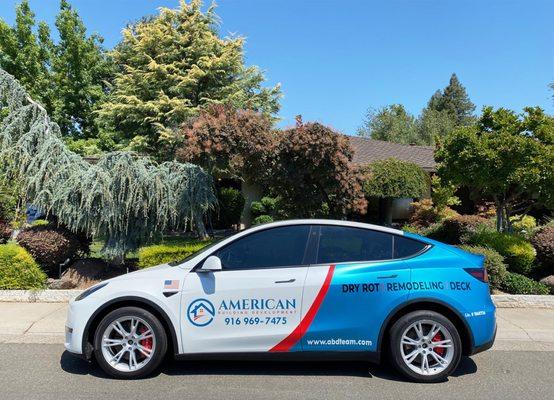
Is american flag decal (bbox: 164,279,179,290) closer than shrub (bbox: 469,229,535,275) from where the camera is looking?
Yes

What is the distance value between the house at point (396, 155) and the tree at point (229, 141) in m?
9.30

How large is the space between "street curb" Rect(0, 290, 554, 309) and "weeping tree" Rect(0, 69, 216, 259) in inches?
58.0

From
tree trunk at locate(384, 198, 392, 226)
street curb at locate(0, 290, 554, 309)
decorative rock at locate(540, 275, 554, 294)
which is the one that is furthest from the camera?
tree trunk at locate(384, 198, 392, 226)

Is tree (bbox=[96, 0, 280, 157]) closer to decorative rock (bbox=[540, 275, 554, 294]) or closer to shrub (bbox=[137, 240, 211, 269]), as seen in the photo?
shrub (bbox=[137, 240, 211, 269])

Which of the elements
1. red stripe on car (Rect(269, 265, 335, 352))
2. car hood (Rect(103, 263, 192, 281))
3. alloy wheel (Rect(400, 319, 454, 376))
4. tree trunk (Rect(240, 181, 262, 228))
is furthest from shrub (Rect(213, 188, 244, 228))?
alloy wheel (Rect(400, 319, 454, 376))

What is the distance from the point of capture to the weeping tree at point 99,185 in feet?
30.7

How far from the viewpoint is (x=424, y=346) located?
4.77 meters

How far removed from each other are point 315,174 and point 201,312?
5924 mm

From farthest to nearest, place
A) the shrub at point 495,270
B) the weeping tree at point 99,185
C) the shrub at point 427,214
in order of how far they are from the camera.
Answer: the shrub at point 427,214 → the weeping tree at point 99,185 → the shrub at point 495,270

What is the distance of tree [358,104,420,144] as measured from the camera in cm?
4381

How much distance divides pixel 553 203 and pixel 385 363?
22.9ft

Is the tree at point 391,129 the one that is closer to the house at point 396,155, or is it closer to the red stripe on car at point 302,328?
the house at point 396,155

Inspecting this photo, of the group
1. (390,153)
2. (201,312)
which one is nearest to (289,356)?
(201,312)

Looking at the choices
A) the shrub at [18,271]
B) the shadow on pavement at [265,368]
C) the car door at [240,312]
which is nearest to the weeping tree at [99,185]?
the shrub at [18,271]
